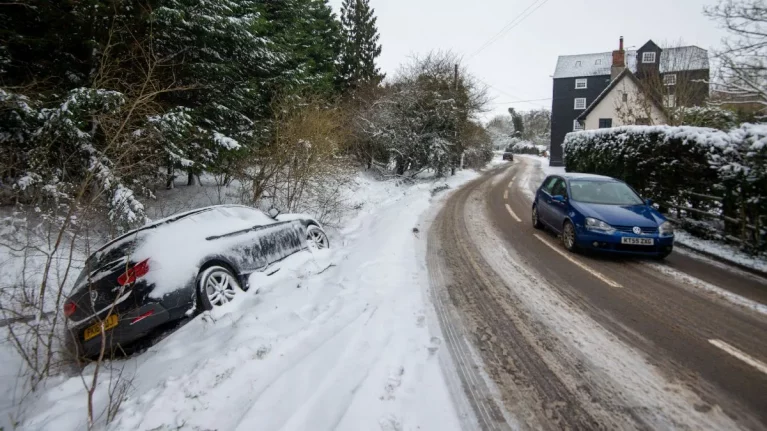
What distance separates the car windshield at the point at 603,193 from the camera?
719 cm

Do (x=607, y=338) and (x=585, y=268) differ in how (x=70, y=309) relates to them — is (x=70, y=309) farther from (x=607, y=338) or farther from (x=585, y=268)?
(x=585, y=268)

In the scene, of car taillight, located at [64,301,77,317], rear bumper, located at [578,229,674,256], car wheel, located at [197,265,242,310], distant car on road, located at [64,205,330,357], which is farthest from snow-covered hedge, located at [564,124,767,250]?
car taillight, located at [64,301,77,317]

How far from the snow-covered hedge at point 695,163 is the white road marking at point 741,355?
15.0ft

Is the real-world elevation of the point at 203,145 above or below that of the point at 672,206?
above

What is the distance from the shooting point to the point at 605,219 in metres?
6.32

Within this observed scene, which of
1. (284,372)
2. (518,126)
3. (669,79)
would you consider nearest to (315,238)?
(284,372)

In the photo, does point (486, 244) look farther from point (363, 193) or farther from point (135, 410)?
point (363, 193)

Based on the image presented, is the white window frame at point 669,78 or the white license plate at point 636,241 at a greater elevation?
the white window frame at point 669,78

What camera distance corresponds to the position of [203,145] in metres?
8.91

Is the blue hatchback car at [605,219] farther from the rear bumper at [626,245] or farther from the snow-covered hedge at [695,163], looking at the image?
the snow-covered hedge at [695,163]

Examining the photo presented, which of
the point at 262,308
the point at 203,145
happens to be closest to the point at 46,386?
the point at 262,308

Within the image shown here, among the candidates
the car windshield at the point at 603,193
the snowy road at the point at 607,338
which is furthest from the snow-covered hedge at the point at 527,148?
the snowy road at the point at 607,338

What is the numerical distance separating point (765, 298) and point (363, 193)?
1409 cm

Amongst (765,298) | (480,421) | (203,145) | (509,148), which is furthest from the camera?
(509,148)
